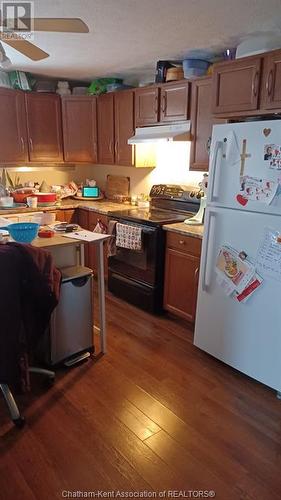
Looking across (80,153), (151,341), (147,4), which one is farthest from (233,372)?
(80,153)

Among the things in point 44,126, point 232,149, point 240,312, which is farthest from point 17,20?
point 240,312

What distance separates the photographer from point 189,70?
3.03m

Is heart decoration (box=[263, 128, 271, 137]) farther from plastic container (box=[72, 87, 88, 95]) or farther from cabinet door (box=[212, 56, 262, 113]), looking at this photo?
plastic container (box=[72, 87, 88, 95])

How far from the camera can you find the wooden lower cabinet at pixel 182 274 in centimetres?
291

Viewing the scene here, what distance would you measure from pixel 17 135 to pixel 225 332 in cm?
305

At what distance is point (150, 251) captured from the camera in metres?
3.24

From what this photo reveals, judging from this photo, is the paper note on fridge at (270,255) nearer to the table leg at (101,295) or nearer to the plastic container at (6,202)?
the table leg at (101,295)

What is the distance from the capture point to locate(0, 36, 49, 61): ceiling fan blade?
2.53 m

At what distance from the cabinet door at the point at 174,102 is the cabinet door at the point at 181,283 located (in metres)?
1.21

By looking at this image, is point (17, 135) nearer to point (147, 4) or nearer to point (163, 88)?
point (163, 88)

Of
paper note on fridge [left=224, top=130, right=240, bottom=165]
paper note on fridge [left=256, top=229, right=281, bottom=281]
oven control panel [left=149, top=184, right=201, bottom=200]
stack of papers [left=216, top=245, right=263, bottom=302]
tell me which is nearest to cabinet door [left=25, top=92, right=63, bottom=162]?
oven control panel [left=149, top=184, right=201, bottom=200]

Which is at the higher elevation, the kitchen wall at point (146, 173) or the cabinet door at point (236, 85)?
the cabinet door at point (236, 85)

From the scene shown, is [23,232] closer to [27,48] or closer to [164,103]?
[27,48]

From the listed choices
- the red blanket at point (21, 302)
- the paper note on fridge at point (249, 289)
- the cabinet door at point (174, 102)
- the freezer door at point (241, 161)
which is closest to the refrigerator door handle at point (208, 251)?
the freezer door at point (241, 161)
